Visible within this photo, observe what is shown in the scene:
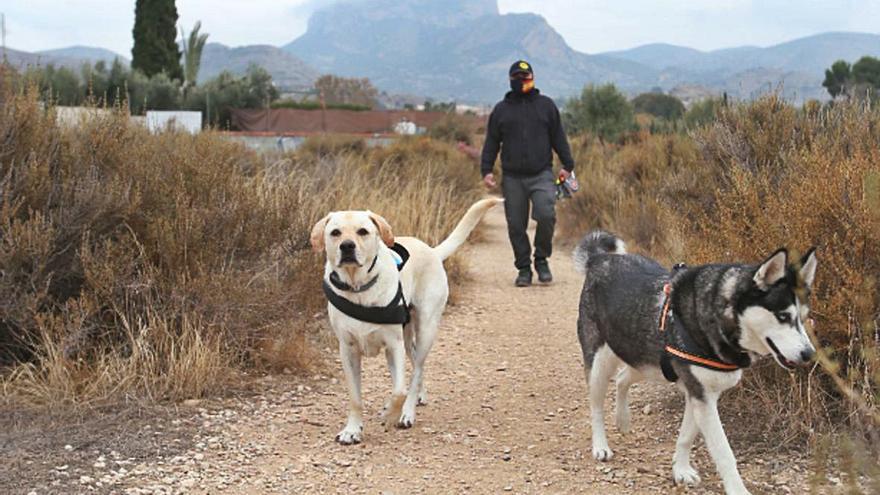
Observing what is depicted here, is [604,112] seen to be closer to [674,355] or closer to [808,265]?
[674,355]

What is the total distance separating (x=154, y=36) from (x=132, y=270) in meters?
35.2

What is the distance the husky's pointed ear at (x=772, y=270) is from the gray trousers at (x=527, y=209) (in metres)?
6.29

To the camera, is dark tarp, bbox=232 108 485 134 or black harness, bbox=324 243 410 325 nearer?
black harness, bbox=324 243 410 325

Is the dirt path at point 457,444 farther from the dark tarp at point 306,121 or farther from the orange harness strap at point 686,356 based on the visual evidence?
the dark tarp at point 306,121

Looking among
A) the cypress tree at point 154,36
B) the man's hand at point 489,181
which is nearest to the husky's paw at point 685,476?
the man's hand at point 489,181

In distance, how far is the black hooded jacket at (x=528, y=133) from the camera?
32.5ft

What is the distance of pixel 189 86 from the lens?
37219 mm

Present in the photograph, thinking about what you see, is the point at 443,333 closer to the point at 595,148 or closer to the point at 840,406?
the point at 840,406

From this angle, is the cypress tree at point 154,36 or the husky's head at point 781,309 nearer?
the husky's head at point 781,309

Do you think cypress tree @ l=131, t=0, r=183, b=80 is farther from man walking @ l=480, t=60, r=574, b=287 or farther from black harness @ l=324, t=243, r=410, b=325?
black harness @ l=324, t=243, r=410, b=325

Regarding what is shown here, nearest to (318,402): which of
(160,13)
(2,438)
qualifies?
(2,438)

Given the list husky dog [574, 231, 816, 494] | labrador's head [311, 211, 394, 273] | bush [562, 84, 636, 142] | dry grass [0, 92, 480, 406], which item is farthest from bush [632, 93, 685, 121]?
husky dog [574, 231, 816, 494]

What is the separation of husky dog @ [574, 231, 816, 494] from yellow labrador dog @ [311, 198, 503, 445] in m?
1.05

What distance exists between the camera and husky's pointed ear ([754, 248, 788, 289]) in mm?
3576
